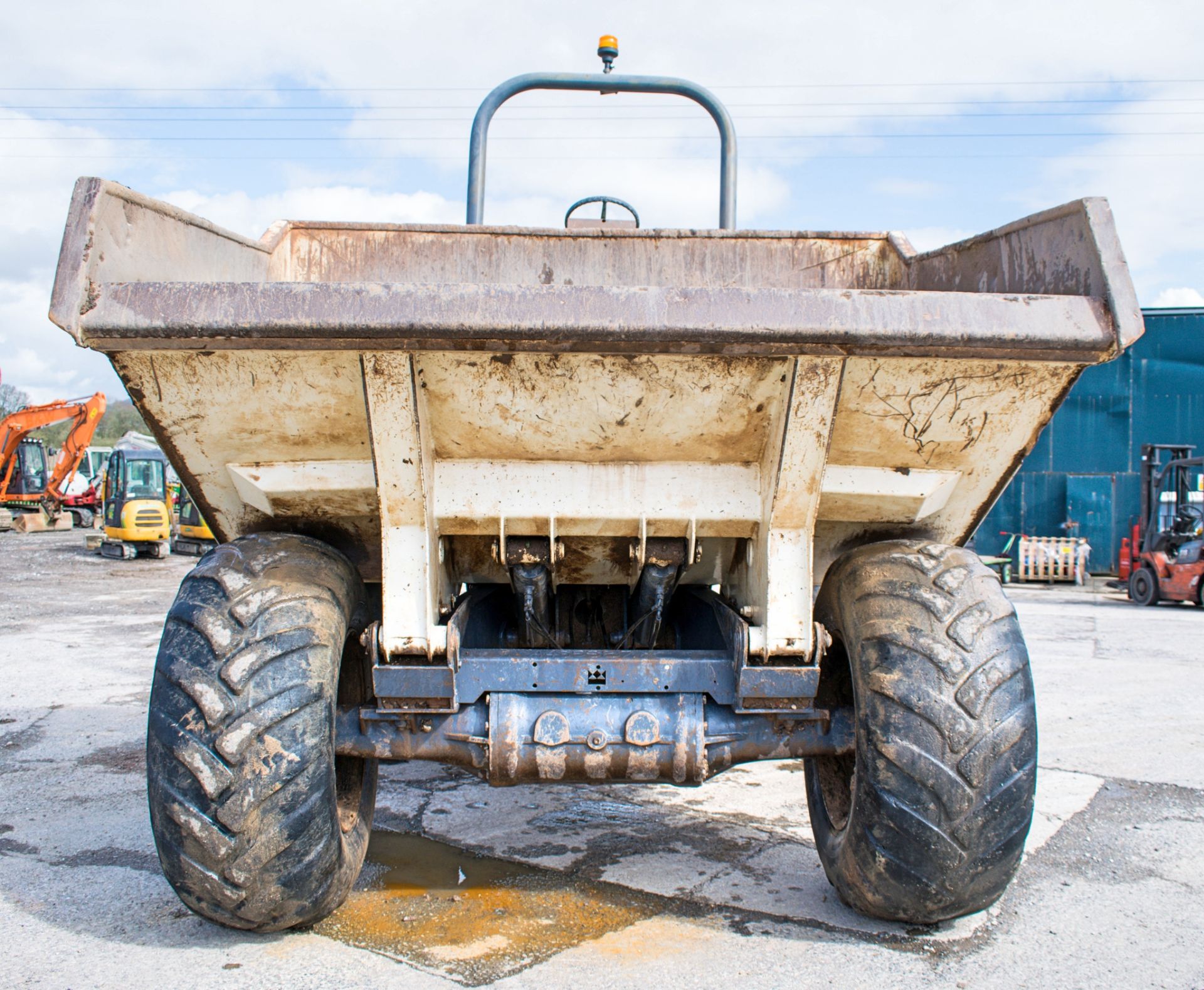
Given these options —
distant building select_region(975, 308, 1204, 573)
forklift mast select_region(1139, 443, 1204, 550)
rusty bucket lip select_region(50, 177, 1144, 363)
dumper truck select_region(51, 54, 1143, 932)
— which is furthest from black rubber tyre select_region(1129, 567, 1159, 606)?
rusty bucket lip select_region(50, 177, 1144, 363)

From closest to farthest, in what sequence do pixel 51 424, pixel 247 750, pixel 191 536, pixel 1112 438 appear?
pixel 247 750 < pixel 1112 438 < pixel 191 536 < pixel 51 424

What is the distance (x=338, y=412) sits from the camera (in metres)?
2.53

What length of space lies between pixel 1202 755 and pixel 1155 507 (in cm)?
1026

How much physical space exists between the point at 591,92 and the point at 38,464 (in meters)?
28.6

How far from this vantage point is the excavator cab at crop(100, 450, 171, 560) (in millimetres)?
18484

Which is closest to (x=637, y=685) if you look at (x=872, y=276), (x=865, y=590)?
(x=865, y=590)

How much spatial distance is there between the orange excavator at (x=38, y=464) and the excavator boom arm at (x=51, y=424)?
0.05ft

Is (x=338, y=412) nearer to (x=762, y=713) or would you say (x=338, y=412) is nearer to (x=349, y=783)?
(x=349, y=783)

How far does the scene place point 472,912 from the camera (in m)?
2.79

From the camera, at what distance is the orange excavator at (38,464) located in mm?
24344

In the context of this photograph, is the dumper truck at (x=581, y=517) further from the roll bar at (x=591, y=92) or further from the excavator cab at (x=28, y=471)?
the excavator cab at (x=28, y=471)

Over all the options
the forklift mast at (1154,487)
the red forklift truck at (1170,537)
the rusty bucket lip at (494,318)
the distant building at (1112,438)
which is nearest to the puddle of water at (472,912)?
the rusty bucket lip at (494,318)

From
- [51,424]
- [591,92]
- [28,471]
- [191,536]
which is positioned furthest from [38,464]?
[591,92]

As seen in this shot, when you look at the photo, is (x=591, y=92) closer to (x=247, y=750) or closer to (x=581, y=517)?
(x=581, y=517)
